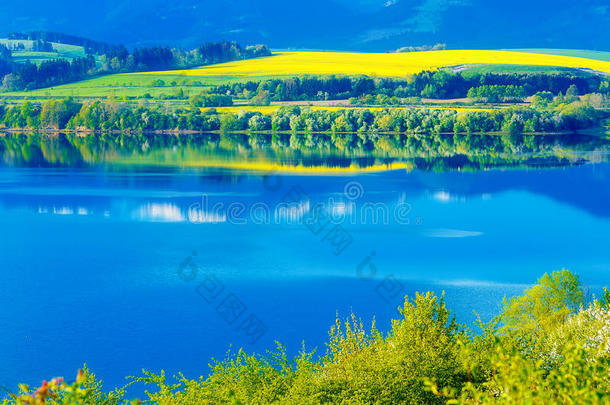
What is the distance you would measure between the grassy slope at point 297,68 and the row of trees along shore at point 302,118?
20.2 feet

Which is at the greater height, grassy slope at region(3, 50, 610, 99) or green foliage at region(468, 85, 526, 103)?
grassy slope at region(3, 50, 610, 99)

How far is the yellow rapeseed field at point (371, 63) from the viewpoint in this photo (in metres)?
87.8

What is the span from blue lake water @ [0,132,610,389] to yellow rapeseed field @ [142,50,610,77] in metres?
48.1

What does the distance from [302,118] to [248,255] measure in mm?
45714

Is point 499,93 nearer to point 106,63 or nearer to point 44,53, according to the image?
point 106,63

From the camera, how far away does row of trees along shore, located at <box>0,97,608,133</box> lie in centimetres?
6525

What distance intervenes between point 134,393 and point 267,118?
57042 millimetres

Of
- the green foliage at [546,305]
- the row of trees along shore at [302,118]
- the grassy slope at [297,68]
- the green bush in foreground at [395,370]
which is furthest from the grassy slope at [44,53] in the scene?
the green bush in foreground at [395,370]

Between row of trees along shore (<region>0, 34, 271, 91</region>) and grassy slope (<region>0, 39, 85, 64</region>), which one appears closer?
row of trees along shore (<region>0, 34, 271, 91</region>)

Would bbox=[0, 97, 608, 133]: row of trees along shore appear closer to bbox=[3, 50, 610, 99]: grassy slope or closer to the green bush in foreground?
bbox=[3, 50, 610, 99]: grassy slope

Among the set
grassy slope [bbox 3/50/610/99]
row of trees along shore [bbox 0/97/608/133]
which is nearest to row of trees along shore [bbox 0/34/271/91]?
grassy slope [bbox 3/50/610/99]

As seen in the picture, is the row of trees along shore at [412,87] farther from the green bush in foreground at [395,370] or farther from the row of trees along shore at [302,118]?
the green bush in foreground at [395,370]

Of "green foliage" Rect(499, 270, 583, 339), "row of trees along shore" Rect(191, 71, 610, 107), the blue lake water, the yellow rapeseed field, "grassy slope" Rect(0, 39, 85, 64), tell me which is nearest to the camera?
"green foliage" Rect(499, 270, 583, 339)

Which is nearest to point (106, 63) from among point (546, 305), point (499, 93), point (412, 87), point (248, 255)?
point (412, 87)
